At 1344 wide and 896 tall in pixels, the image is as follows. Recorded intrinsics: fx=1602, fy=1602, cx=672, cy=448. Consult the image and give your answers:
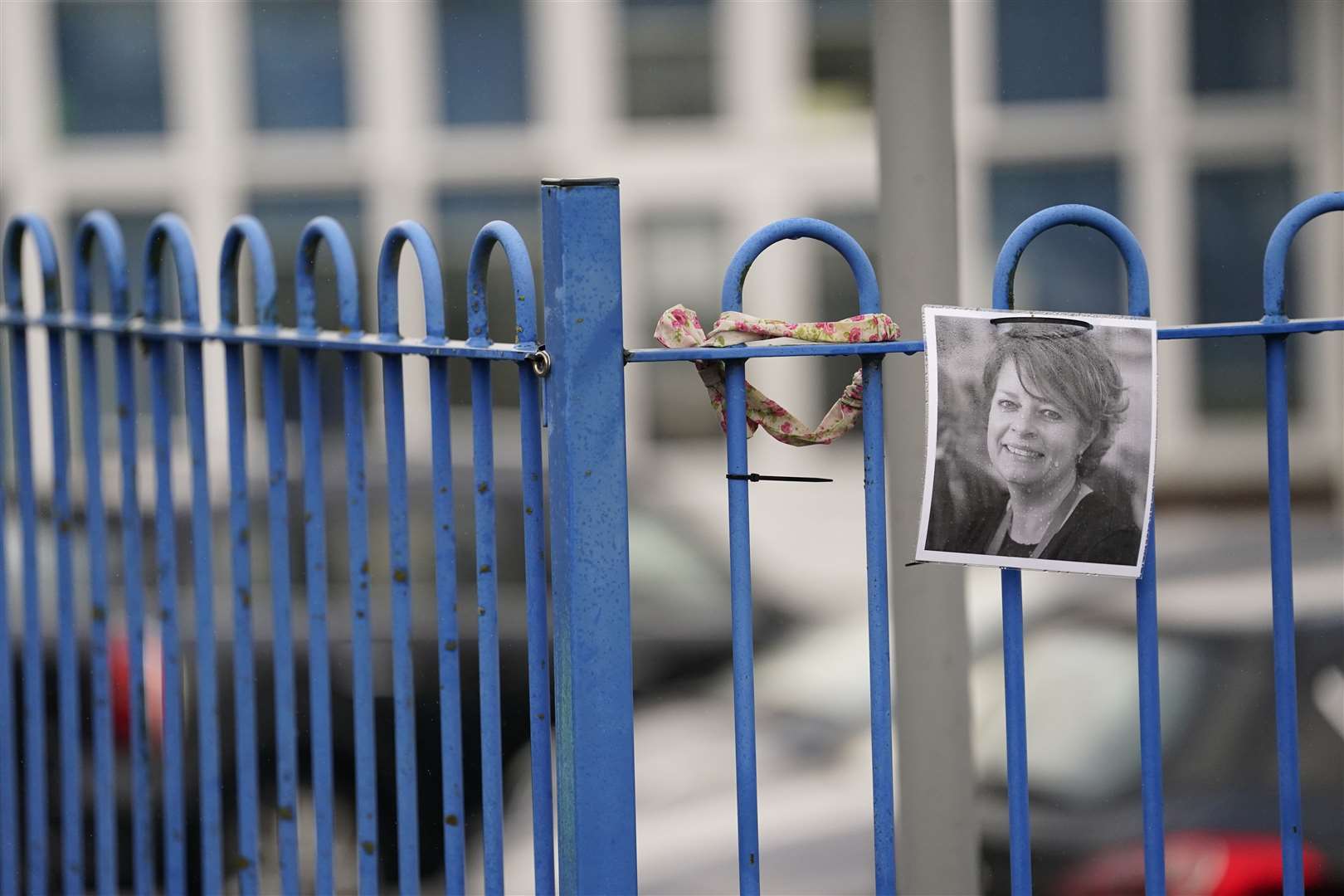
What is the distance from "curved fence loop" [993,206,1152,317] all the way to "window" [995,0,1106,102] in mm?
9909

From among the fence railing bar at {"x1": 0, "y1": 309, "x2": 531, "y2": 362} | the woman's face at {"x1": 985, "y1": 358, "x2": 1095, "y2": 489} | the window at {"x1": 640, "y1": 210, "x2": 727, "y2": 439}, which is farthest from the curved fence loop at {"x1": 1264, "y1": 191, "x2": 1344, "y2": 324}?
the window at {"x1": 640, "y1": 210, "x2": 727, "y2": 439}

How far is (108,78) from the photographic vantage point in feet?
36.4

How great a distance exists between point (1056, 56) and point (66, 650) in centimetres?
992

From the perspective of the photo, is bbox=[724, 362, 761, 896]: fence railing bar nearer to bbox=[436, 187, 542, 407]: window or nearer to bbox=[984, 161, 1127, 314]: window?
bbox=[436, 187, 542, 407]: window

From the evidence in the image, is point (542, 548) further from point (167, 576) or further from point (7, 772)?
point (7, 772)

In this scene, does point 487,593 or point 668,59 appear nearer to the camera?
point 487,593

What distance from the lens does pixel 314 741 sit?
6.63ft

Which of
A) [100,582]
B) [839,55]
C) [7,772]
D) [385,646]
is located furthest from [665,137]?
[100,582]

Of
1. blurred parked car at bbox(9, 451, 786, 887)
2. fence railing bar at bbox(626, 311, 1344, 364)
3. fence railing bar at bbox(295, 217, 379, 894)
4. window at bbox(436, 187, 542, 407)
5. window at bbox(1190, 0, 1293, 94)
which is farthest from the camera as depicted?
window at bbox(1190, 0, 1293, 94)

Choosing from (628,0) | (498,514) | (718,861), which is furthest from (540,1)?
(718,861)

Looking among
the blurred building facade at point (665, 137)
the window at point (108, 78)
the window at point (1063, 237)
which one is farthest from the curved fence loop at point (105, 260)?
the window at point (1063, 237)

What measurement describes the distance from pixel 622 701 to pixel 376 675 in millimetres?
2682

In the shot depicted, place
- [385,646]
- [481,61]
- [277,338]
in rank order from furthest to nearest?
[481,61]
[385,646]
[277,338]

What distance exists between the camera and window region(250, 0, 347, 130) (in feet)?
35.9
